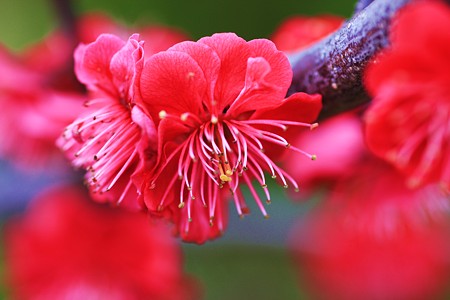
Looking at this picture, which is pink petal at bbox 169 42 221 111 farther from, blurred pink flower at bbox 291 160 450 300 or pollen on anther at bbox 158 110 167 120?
blurred pink flower at bbox 291 160 450 300

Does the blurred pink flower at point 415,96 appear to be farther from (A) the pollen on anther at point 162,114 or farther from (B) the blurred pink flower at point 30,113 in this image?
(B) the blurred pink flower at point 30,113

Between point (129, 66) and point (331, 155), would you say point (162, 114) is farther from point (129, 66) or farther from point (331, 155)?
point (331, 155)

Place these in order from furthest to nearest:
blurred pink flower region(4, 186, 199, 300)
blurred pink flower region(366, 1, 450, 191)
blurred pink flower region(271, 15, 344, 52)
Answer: blurred pink flower region(4, 186, 199, 300) < blurred pink flower region(271, 15, 344, 52) < blurred pink flower region(366, 1, 450, 191)

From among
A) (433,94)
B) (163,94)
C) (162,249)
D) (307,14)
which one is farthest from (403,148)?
(307,14)

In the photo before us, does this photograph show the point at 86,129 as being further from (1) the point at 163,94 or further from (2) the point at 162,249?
(2) the point at 162,249

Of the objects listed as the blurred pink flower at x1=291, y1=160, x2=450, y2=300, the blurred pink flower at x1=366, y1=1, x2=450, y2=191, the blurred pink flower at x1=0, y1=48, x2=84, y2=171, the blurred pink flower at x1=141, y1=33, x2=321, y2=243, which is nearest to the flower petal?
the blurred pink flower at x1=141, y1=33, x2=321, y2=243

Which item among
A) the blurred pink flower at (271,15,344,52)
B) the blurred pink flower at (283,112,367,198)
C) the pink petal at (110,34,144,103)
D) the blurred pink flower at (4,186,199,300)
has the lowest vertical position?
the blurred pink flower at (4,186,199,300)

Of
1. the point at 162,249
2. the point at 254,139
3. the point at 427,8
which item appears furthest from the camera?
Result: the point at 162,249

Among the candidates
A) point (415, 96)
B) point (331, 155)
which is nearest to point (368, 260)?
point (331, 155)
